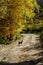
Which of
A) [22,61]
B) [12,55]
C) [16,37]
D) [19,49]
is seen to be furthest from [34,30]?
[22,61]

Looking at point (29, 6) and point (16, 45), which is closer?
point (16, 45)

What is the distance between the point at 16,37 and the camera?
924 inches

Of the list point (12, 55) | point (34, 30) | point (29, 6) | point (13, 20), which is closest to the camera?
point (12, 55)

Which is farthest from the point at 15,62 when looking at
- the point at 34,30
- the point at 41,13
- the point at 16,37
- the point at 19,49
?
the point at 41,13

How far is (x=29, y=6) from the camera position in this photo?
75.6 feet

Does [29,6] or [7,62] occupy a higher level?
[29,6]

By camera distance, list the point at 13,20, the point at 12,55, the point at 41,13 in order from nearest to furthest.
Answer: the point at 12,55 < the point at 13,20 < the point at 41,13

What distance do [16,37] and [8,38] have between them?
3.91 ft

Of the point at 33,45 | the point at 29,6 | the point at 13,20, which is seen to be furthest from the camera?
the point at 29,6

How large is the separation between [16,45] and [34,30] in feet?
42.3

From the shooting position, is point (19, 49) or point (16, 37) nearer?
point (19, 49)

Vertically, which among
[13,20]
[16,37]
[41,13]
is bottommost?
[41,13]

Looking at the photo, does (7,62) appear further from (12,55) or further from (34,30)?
(34,30)

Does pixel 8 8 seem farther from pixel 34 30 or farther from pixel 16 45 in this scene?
pixel 34 30
